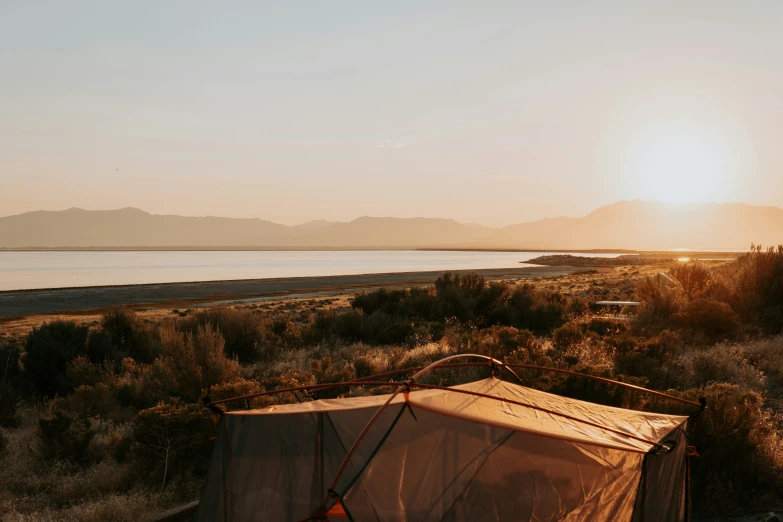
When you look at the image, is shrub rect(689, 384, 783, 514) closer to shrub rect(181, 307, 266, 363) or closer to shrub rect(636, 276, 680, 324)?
shrub rect(636, 276, 680, 324)

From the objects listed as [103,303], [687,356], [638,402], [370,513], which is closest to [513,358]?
[638,402]

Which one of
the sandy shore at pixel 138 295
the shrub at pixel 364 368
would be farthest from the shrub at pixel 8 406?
the sandy shore at pixel 138 295

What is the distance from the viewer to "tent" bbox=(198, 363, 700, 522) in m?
4.48

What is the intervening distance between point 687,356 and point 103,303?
38586 millimetres

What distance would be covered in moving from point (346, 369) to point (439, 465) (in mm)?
8138

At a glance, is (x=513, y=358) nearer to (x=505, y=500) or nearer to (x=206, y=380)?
(x=206, y=380)

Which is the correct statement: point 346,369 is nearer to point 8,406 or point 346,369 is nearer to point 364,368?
point 364,368

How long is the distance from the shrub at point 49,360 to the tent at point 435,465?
10.4 m

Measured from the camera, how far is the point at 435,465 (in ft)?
15.2

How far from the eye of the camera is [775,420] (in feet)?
30.4

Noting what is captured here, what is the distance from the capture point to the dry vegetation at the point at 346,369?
7.52 m

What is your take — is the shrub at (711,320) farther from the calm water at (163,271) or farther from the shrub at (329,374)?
the calm water at (163,271)

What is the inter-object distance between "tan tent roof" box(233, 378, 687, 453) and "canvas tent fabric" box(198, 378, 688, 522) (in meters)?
0.02

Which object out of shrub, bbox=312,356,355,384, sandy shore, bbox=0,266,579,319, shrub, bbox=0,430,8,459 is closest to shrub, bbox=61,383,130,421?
shrub, bbox=0,430,8,459
